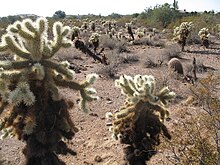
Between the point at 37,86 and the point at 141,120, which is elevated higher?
the point at 37,86

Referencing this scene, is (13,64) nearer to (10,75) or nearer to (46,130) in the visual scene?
(10,75)

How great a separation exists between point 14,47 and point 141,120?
313 cm

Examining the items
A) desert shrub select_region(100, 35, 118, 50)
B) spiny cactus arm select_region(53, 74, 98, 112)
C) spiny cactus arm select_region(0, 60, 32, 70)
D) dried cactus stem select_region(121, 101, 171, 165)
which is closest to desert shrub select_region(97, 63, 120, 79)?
desert shrub select_region(100, 35, 118, 50)

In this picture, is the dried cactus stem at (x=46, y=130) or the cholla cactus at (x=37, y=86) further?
the dried cactus stem at (x=46, y=130)

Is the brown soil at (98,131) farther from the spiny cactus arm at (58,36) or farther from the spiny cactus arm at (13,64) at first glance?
the spiny cactus arm at (13,64)

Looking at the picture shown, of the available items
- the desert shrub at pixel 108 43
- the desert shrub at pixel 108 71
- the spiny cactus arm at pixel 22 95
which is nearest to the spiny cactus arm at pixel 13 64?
the spiny cactus arm at pixel 22 95

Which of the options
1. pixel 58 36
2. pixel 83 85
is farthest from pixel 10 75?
pixel 83 85

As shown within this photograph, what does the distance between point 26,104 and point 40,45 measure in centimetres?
103

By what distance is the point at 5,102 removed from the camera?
6.93 m

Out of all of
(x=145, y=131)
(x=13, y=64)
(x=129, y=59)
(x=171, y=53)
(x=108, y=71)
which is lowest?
(x=129, y=59)

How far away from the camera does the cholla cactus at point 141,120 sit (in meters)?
8.50

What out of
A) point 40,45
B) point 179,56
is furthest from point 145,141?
point 179,56

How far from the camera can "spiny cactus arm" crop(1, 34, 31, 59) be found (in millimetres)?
6707

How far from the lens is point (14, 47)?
6.74 metres
